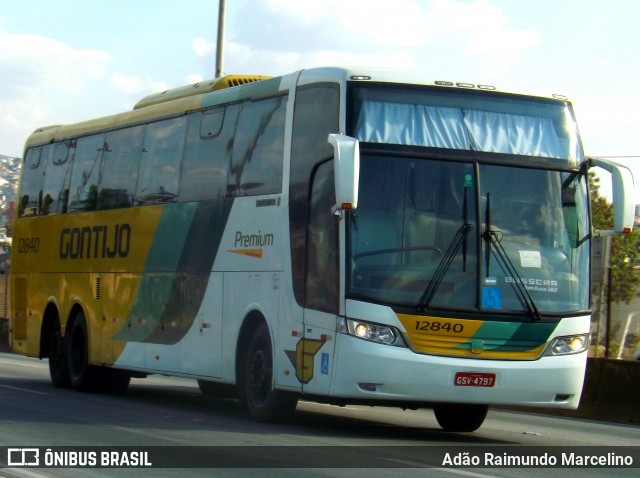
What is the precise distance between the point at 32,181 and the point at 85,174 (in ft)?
8.92

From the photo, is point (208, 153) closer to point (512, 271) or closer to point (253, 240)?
point (253, 240)

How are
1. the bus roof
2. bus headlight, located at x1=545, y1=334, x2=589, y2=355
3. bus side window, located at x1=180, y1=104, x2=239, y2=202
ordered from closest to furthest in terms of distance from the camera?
bus headlight, located at x1=545, y1=334, x2=589, y2=355 < the bus roof < bus side window, located at x1=180, y1=104, x2=239, y2=202

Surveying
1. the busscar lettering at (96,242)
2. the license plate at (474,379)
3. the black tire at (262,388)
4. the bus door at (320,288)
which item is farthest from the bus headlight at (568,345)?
the busscar lettering at (96,242)

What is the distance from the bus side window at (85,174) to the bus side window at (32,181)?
1.55 meters

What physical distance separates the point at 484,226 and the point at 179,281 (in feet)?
17.6

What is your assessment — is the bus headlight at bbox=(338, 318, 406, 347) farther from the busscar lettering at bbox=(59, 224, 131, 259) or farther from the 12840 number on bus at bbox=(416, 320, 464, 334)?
the busscar lettering at bbox=(59, 224, 131, 259)

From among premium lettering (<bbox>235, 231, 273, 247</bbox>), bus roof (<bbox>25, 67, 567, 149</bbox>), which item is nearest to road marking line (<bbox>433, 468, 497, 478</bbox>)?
bus roof (<bbox>25, 67, 567, 149</bbox>)

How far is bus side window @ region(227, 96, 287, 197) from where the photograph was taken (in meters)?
14.1

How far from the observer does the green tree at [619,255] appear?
42.8 meters

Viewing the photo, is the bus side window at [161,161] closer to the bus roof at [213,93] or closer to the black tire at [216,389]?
the bus roof at [213,93]

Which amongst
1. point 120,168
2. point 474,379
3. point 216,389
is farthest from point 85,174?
point 474,379

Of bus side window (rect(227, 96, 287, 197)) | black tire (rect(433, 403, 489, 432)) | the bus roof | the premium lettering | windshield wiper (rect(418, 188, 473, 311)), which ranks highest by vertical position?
the bus roof

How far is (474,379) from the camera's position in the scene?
1218 cm

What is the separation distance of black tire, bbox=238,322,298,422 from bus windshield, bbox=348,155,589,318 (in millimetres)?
2133
